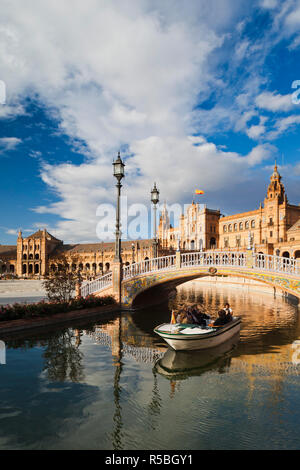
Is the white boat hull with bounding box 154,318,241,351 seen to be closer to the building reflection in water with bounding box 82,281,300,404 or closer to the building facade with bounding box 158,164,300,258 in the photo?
the building reflection in water with bounding box 82,281,300,404

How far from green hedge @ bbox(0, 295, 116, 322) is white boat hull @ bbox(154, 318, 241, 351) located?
7.34 meters

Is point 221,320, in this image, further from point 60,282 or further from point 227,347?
point 60,282

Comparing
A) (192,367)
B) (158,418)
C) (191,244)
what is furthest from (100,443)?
(191,244)

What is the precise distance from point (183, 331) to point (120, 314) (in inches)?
380

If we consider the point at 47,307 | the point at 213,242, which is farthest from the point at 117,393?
the point at 213,242

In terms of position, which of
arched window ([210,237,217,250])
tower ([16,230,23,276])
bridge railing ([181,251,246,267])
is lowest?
tower ([16,230,23,276])

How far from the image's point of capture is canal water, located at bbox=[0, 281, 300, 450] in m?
6.20

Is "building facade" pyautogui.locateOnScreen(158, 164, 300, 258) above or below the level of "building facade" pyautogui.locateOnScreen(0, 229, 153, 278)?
above

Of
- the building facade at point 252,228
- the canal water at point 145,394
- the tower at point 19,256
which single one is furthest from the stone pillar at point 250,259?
the tower at point 19,256

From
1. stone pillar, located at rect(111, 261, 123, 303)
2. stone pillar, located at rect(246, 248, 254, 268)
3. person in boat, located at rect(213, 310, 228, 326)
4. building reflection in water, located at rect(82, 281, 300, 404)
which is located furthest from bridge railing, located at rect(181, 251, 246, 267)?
person in boat, located at rect(213, 310, 228, 326)

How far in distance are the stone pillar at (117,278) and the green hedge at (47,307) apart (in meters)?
0.54

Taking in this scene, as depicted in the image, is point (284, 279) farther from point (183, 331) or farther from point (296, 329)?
point (183, 331)

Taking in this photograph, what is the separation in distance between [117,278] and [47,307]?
6.23 metres

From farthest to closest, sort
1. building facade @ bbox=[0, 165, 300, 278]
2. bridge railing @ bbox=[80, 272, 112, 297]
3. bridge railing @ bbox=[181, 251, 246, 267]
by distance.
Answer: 1. building facade @ bbox=[0, 165, 300, 278]
2. bridge railing @ bbox=[80, 272, 112, 297]
3. bridge railing @ bbox=[181, 251, 246, 267]
